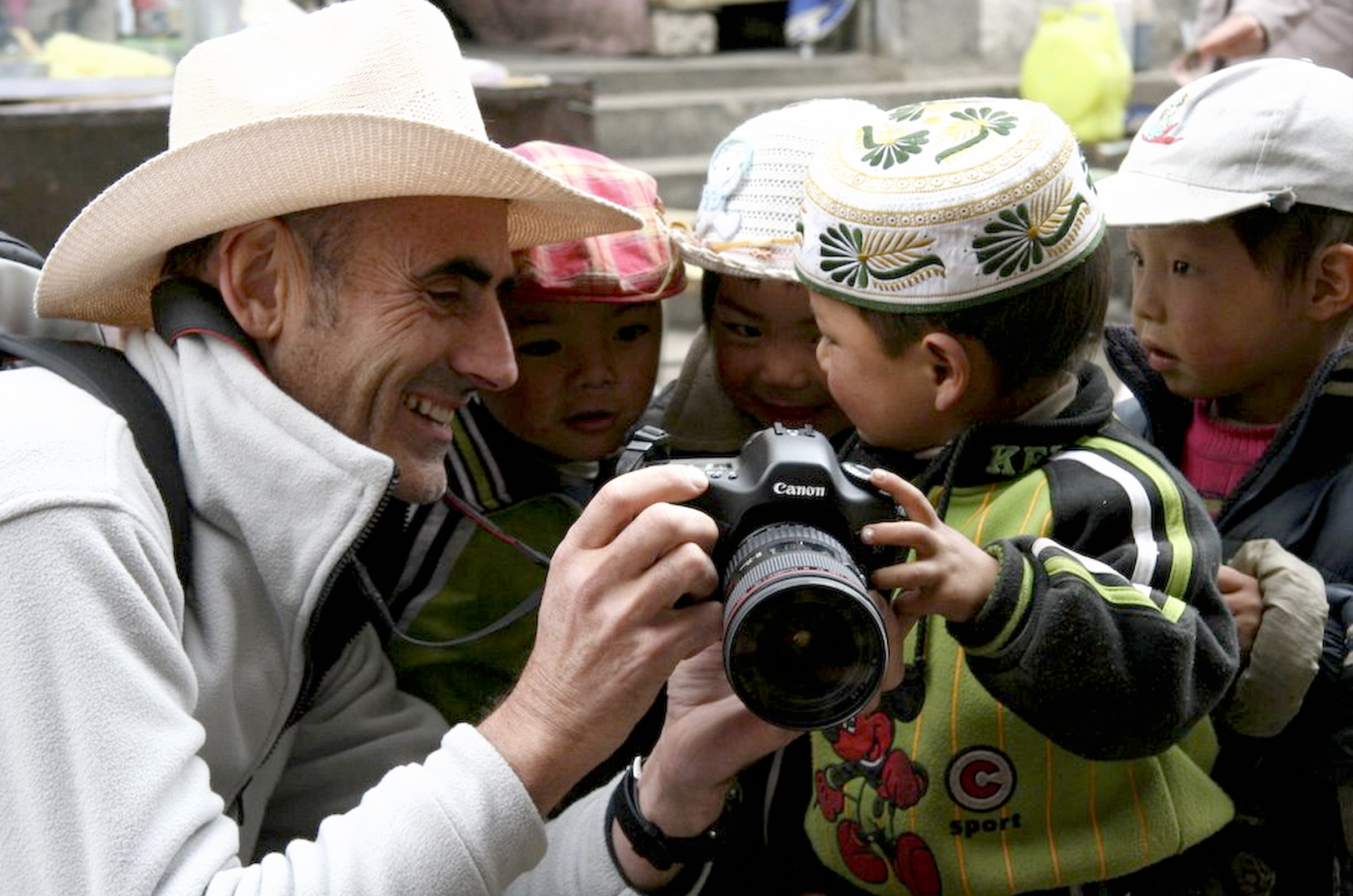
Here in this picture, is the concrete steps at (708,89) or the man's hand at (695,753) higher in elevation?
the man's hand at (695,753)

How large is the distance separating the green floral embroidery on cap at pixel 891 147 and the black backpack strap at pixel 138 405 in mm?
800

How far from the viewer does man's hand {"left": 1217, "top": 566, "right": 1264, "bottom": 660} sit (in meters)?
1.60

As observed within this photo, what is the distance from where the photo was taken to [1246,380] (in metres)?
1.87

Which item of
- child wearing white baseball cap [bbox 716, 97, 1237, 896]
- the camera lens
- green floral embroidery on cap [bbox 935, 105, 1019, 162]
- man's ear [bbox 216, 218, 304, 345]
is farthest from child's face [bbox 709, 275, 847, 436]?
the camera lens

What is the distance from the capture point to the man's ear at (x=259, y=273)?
64.8 inches

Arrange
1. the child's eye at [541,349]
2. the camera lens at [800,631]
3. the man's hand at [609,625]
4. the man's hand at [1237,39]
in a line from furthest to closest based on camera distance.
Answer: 1. the man's hand at [1237,39]
2. the child's eye at [541,349]
3. the man's hand at [609,625]
4. the camera lens at [800,631]

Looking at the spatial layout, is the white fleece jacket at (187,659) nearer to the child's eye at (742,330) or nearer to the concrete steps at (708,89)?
the child's eye at (742,330)

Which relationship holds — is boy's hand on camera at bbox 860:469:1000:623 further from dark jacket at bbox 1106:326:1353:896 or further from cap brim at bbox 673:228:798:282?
cap brim at bbox 673:228:798:282

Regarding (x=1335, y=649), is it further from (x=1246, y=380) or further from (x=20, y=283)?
(x=20, y=283)

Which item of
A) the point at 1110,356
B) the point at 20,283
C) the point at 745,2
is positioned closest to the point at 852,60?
the point at 745,2

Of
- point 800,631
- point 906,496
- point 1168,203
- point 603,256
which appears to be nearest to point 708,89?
point 603,256

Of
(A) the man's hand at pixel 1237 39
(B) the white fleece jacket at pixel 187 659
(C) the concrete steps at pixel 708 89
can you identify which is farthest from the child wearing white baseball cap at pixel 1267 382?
(C) the concrete steps at pixel 708 89

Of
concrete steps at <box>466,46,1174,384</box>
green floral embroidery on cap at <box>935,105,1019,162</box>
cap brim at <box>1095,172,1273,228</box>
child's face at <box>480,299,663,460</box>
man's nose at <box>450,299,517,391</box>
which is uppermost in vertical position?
green floral embroidery on cap at <box>935,105,1019,162</box>

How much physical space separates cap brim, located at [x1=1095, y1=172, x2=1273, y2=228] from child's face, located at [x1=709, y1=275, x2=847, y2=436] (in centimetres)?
44
